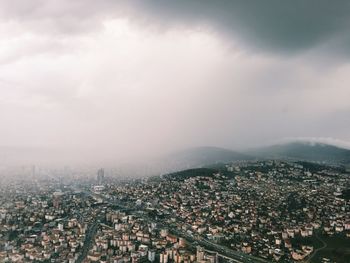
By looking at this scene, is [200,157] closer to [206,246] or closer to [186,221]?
Answer: [186,221]

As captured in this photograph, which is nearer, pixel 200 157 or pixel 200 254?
pixel 200 254

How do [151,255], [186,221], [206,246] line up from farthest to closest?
[186,221] < [206,246] < [151,255]

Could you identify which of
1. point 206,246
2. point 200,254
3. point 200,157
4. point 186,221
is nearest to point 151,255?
point 200,254

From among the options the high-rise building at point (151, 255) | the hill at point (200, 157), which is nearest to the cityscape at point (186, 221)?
the high-rise building at point (151, 255)

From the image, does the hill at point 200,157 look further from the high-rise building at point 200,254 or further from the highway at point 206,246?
the high-rise building at point 200,254

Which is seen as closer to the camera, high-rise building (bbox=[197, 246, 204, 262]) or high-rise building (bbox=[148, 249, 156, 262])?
high-rise building (bbox=[197, 246, 204, 262])

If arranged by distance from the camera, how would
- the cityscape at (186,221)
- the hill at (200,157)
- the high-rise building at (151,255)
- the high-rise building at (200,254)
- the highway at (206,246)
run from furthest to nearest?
the hill at (200,157)
the cityscape at (186,221)
the highway at (206,246)
the high-rise building at (151,255)
the high-rise building at (200,254)

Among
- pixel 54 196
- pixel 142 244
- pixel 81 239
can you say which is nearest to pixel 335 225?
pixel 142 244

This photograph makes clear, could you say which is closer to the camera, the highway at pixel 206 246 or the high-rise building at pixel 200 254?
the high-rise building at pixel 200 254

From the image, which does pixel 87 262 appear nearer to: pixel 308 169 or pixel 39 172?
pixel 308 169

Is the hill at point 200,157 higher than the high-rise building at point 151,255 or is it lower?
higher

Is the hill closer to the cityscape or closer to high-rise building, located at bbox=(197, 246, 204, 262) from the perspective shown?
the cityscape

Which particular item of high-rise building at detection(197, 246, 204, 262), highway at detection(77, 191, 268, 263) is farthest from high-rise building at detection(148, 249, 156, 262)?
highway at detection(77, 191, 268, 263)
